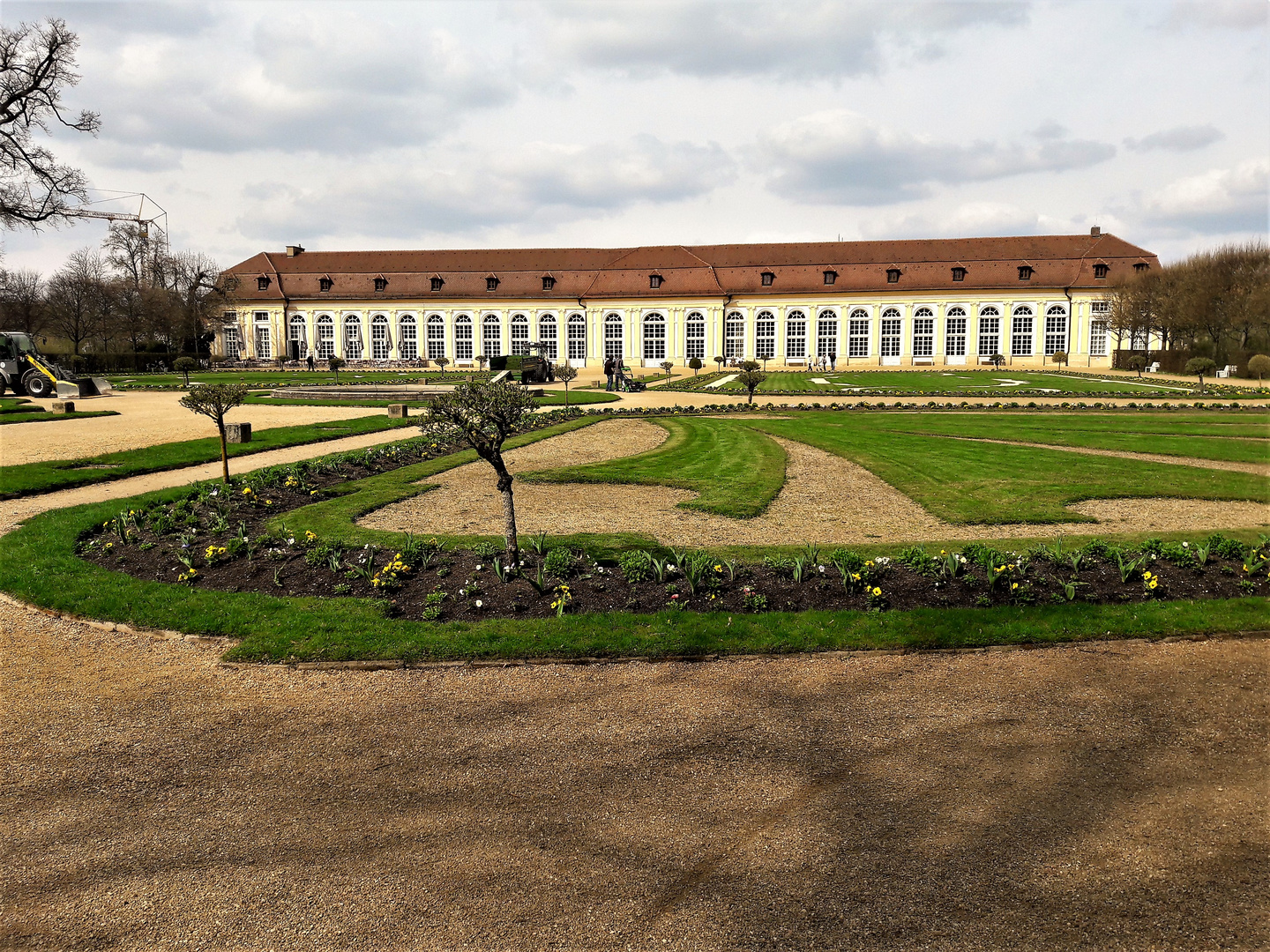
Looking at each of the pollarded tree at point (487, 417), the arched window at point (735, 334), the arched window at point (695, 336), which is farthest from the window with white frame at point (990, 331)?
the pollarded tree at point (487, 417)

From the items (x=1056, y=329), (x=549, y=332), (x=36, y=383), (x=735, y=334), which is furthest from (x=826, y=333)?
(x=36, y=383)

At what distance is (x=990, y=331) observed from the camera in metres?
70.2

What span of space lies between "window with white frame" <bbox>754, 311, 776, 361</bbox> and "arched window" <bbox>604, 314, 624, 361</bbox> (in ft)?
38.4

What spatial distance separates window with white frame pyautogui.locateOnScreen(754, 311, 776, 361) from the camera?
72938mm

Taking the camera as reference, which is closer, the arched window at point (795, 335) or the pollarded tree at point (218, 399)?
the pollarded tree at point (218, 399)

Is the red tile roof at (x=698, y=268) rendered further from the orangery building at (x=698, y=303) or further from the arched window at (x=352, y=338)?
the arched window at (x=352, y=338)

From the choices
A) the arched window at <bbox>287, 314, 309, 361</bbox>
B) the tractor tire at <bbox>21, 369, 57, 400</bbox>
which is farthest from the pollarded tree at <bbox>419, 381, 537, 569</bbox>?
the arched window at <bbox>287, 314, 309, 361</bbox>

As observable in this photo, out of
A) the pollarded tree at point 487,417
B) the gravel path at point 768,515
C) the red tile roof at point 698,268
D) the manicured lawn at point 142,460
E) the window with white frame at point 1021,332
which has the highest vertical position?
the red tile roof at point 698,268

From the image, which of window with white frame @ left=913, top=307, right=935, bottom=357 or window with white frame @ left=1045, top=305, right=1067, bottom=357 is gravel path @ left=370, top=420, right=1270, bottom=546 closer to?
window with white frame @ left=913, top=307, right=935, bottom=357

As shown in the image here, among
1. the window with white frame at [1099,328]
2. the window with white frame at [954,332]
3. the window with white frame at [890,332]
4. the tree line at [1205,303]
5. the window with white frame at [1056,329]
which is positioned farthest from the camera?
the window with white frame at [890,332]

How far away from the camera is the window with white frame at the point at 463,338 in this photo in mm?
76500

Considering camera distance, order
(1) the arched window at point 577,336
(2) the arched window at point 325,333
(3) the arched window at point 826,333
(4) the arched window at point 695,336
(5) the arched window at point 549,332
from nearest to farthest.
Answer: (3) the arched window at point 826,333
(4) the arched window at point 695,336
(1) the arched window at point 577,336
(5) the arched window at point 549,332
(2) the arched window at point 325,333

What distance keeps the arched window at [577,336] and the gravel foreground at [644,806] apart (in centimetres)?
6936

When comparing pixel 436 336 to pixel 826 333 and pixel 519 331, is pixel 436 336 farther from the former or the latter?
pixel 826 333
